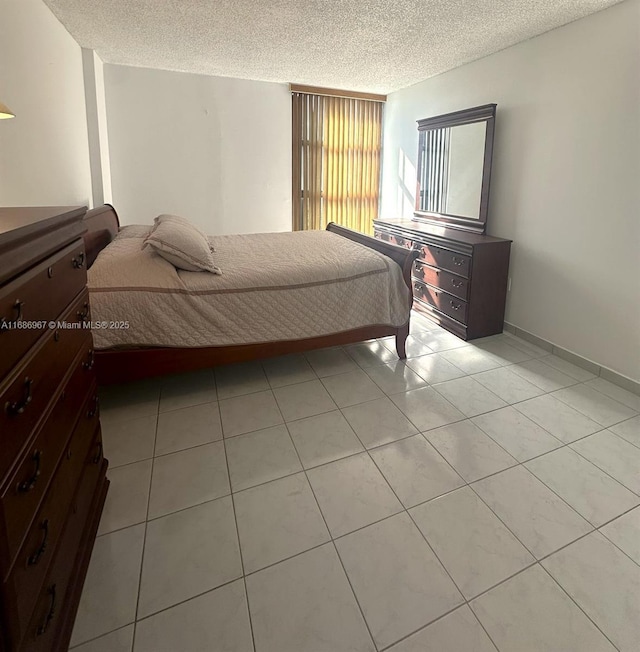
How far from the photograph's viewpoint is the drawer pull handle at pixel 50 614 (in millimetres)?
957

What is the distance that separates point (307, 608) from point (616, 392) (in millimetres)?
2408

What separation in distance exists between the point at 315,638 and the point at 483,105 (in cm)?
394

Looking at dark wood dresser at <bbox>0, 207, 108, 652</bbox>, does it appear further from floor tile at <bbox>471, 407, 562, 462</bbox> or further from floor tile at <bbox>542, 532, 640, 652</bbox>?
floor tile at <bbox>471, 407, 562, 462</bbox>

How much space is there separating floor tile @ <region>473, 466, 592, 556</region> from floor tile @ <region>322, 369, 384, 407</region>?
0.87 m

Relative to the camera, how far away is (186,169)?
4586mm

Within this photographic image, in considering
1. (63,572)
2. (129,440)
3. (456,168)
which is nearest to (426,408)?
(129,440)

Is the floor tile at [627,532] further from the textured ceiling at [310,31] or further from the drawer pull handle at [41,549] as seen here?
the textured ceiling at [310,31]

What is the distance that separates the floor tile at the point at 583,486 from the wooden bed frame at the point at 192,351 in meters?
1.25

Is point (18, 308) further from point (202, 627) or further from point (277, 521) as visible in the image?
point (277, 521)

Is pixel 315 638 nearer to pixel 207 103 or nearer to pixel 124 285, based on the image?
pixel 124 285

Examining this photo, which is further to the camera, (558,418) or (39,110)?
(39,110)

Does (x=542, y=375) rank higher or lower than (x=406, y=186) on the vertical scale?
lower

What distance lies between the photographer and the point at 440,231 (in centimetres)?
384

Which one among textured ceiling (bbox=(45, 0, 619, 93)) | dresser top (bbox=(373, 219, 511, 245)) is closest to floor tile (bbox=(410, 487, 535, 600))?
dresser top (bbox=(373, 219, 511, 245))
